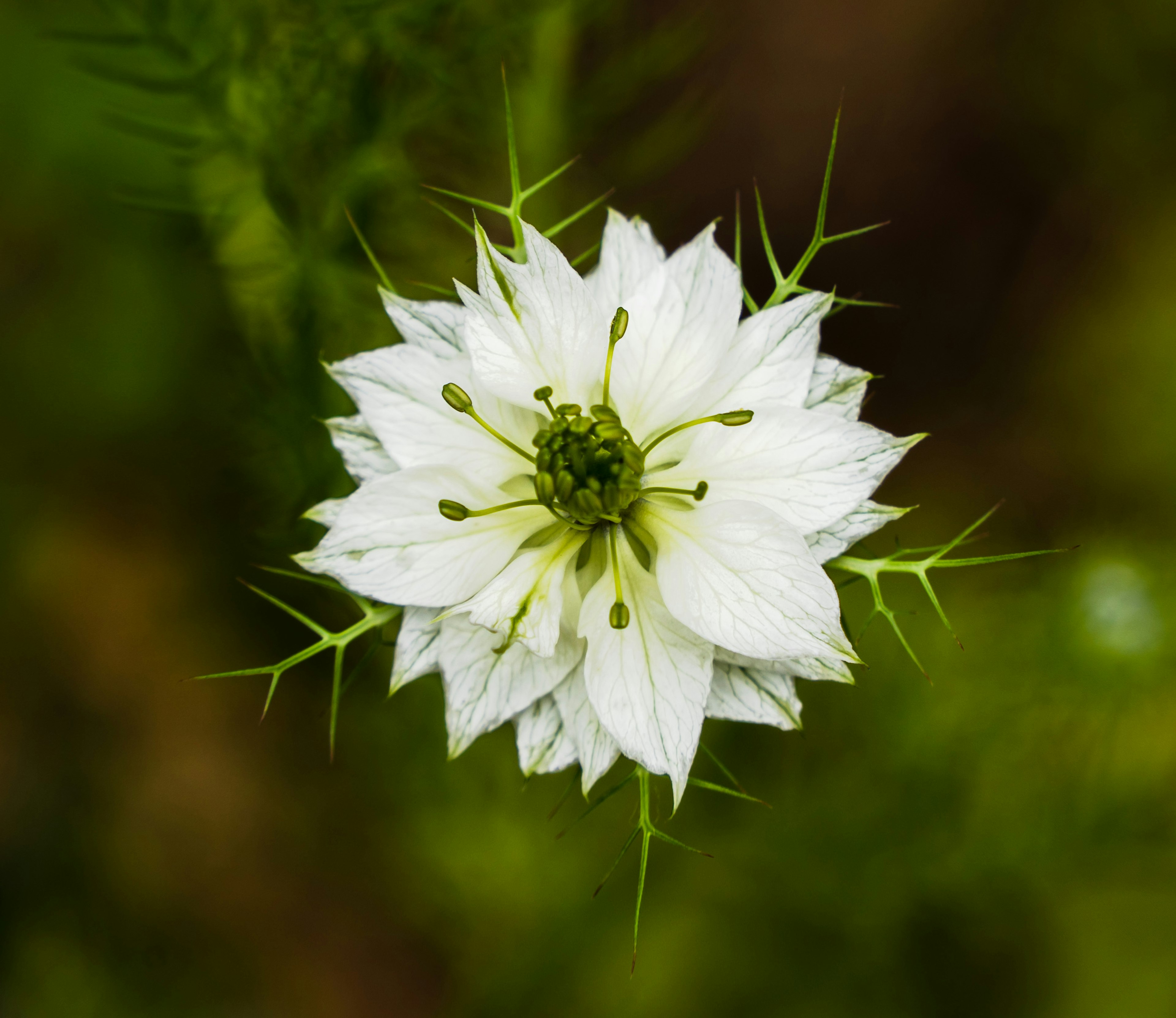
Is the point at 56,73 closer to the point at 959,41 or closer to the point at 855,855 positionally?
the point at 959,41

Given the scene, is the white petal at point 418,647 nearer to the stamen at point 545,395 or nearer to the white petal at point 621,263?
the stamen at point 545,395

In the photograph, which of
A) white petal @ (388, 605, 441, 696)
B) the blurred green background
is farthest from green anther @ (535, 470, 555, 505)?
the blurred green background

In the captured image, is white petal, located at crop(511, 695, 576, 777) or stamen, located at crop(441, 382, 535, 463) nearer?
stamen, located at crop(441, 382, 535, 463)

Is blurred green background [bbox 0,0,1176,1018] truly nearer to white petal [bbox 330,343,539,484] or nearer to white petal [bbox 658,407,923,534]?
white petal [bbox 330,343,539,484]

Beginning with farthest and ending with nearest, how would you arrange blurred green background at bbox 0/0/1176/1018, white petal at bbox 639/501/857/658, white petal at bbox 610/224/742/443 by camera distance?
blurred green background at bbox 0/0/1176/1018
white petal at bbox 610/224/742/443
white petal at bbox 639/501/857/658

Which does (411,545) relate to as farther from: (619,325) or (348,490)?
(348,490)

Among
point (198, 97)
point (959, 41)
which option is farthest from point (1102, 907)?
point (198, 97)

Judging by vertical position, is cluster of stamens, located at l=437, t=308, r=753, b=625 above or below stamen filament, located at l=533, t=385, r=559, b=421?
below
